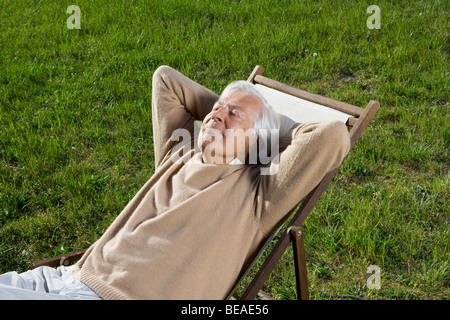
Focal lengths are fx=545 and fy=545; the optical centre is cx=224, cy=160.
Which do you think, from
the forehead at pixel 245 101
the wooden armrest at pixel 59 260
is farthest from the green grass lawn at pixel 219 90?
the forehead at pixel 245 101

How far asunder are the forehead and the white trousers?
1212 mm

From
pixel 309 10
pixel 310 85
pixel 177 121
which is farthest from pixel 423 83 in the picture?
pixel 177 121

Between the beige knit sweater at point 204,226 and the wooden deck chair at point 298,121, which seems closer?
the beige knit sweater at point 204,226

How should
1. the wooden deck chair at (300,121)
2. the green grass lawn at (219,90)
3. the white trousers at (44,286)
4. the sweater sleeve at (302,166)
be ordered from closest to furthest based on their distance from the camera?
the white trousers at (44,286) < the sweater sleeve at (302,166) < the wooden deck chair at (300,121) < the green grass lawn at (219,90)

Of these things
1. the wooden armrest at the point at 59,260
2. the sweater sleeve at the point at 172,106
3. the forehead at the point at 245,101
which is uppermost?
the forehead at the point at 245,101

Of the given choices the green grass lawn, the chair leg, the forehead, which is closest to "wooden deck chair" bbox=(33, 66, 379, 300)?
the chair leg

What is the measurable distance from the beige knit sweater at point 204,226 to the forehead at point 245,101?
0.30m

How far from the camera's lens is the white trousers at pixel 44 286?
96.3 inches

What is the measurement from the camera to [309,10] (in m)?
6.72

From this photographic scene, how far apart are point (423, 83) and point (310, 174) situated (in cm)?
327

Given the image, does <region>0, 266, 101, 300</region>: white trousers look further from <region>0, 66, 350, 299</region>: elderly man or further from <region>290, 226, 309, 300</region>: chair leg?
<region>290, 226, 309, 300</region>: chair leg

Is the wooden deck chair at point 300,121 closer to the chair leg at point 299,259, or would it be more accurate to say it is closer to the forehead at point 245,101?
the chair leg at point 299,259

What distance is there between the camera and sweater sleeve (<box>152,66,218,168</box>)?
3.42 metres

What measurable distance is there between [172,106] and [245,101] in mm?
657
